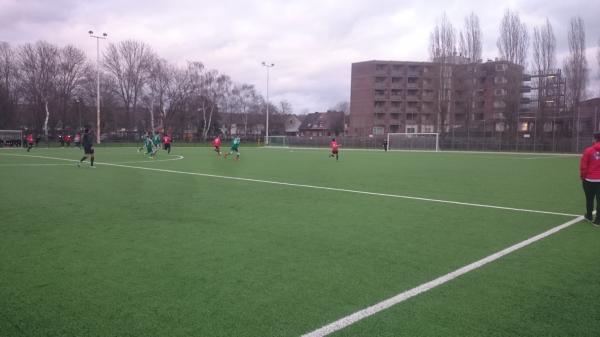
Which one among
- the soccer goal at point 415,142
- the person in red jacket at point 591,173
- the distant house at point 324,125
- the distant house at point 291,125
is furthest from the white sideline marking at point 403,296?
the distant house at point 291,125

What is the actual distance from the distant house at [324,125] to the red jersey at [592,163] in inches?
4064

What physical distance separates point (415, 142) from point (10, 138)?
52.7 meters

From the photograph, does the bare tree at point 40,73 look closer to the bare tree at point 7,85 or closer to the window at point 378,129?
the bare tree at point 7,85

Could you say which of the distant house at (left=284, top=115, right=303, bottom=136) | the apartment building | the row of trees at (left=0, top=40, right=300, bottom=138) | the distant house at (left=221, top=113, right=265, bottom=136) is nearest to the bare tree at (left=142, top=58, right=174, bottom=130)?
the row of trees at (left=0, top=40, right=300, bottom=138)

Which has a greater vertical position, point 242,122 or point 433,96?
point 433,96

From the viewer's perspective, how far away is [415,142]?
57469mm

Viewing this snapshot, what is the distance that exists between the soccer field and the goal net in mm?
45341

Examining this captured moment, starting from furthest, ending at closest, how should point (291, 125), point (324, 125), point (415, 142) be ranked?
point (291, 125) → point (324, 125) → point (415, 142)

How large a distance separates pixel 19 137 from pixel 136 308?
5463cm

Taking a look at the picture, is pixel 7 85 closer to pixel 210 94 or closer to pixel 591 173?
pixel 210 94

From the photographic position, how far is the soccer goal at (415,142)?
5569 cm

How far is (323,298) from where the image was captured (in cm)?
399

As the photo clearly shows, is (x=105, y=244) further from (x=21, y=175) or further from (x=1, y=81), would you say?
(x=1, y=81)

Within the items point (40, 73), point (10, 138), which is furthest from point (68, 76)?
point (10, 138)
